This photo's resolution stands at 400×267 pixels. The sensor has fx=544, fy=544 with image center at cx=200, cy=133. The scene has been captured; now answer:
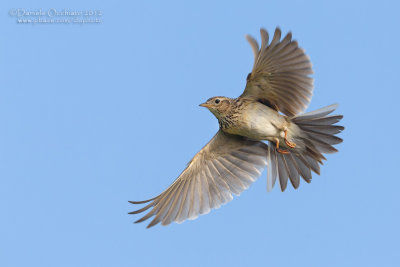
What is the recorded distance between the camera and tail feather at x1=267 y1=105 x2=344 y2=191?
879 centimetres

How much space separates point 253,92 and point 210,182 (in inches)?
74.5

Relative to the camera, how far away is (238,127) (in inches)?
362

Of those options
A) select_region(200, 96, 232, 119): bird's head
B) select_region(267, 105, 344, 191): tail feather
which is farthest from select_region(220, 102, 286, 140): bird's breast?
select_region(267, 105, 344, 191): tail feather

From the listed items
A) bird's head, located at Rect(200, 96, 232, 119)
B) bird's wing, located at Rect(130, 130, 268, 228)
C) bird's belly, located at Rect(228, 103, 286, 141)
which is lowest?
bird's wing, located at Rect(130, 130, 268, 228)

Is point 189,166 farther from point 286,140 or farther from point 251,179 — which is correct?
point 286,140

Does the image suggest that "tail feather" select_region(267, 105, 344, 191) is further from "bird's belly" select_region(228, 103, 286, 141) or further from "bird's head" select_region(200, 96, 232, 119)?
"bird's head" select_region(200, 96, 232, 119)

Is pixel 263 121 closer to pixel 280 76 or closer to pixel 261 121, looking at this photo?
pixel 261 121

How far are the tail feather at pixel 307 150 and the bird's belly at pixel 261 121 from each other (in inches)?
11.2

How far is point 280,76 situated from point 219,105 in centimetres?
111

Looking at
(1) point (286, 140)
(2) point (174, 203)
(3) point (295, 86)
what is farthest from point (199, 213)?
(3) point (295, 86)

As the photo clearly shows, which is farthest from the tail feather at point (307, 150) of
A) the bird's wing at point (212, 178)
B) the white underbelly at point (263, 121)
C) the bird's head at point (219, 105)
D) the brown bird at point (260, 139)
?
the bird's head at point (219, 105)

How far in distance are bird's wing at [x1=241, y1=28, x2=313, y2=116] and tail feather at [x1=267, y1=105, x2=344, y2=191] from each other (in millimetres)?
321

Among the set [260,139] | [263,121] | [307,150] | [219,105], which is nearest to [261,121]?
[263,121]

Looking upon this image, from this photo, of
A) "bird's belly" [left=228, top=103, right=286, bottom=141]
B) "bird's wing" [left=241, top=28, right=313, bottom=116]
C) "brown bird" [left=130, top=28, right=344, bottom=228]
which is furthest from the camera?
"bird's belly" [left=228, top=103, right=286, bottom=141]
